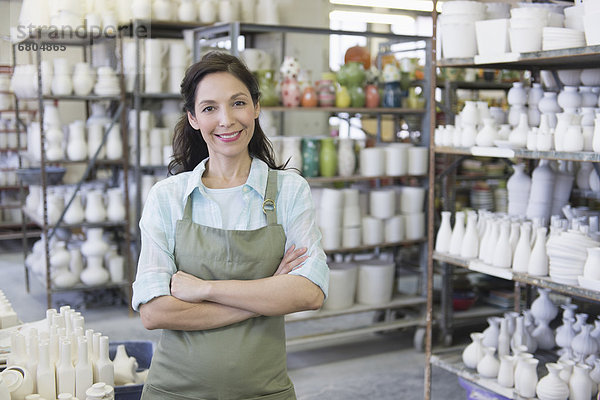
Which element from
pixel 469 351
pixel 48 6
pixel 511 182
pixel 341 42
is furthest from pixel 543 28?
pixel 341 42

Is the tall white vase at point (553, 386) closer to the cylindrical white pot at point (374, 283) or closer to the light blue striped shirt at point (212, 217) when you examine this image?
the light blue striped shirt at point (212, 217)

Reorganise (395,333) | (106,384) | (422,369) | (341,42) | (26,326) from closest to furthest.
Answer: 1. (106,384)
2. (26,326)
3. (422,369)
4. (395,333)
5. (341,42)

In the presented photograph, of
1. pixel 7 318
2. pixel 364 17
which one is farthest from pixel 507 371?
pixel 364 17

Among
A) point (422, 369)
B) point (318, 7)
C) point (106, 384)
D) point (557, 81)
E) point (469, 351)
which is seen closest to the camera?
point (106, 384)

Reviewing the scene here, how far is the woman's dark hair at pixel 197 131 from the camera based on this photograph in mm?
1806

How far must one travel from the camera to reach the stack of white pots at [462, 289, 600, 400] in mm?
2785

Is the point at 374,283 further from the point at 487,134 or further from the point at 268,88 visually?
the point at 487,134

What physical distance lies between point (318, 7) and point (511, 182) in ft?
10.4

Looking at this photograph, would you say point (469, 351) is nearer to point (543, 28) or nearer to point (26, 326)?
point (543, 28)

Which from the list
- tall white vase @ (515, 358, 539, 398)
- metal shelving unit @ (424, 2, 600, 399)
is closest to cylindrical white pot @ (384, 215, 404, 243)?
metal shelving unit @ (424, 2, 600, 399)

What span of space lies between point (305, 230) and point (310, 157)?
243cm

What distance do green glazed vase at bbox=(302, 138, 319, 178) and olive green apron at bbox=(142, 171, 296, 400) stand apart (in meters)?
2.43

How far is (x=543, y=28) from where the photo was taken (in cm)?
286

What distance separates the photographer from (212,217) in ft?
5.92
